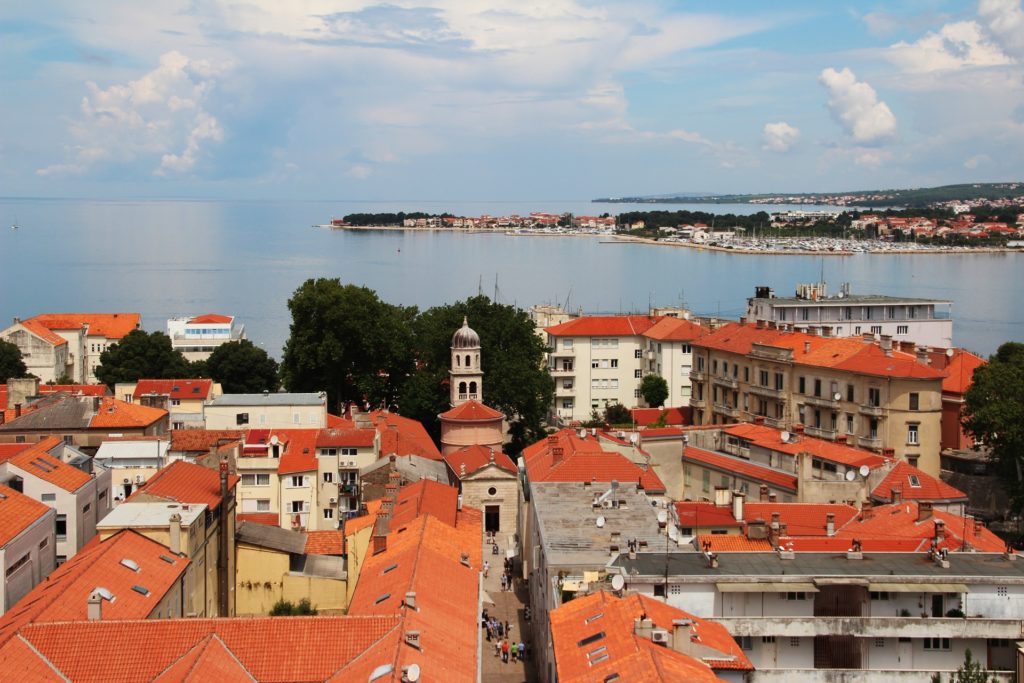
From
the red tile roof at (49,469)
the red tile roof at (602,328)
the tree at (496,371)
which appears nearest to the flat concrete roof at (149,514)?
the red tile roof at (49,469)

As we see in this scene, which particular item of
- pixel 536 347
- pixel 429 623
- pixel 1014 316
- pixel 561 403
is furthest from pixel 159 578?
pixel 1014 316

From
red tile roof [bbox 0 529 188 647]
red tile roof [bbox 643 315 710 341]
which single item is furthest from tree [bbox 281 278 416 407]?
red tile roof [bbox 0 529 188 647]

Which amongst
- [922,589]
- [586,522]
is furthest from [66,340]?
[922,589]

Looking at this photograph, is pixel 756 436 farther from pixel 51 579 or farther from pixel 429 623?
pixel 51 579

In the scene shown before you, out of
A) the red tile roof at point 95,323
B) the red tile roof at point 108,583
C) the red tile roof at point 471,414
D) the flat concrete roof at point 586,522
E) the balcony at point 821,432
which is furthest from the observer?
the red tile roof at point 95,323

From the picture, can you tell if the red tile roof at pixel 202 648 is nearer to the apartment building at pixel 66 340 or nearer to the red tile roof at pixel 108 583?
the red tile roof at pixel 108 583

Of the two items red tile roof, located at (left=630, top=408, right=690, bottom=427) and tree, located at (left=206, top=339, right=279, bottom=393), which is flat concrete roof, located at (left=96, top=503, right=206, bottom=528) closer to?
red tile roof, located at (left=630, top=408, right=690, bottom=427)

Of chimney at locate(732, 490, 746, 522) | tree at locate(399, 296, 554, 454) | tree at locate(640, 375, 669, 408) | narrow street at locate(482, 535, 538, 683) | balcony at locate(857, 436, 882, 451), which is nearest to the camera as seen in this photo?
narrow street at locate(482, 535, 538, 683)
